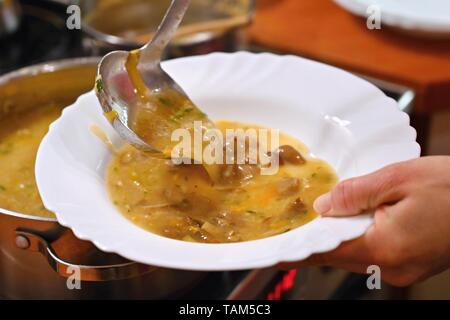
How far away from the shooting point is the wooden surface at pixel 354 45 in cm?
165

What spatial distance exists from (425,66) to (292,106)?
0.64 m

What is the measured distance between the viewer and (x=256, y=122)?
1.23 m

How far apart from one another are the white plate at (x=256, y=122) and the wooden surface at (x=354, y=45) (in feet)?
1.70

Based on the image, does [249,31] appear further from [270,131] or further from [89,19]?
[270,131]

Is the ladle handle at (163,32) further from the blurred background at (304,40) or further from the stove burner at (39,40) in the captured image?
the stove burner at (39,40)

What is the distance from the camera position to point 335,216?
90 cm

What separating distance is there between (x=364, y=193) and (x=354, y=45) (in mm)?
970

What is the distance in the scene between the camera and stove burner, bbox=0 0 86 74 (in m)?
1.75

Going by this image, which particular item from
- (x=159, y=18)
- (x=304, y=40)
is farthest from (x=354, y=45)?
(x=159, y=18)

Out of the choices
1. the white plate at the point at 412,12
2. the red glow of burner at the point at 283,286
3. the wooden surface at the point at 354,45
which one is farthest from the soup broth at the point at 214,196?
the white plate at the point at 412,12

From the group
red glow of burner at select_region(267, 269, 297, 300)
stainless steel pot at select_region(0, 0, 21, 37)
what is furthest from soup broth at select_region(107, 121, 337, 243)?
stainless steel pot at select_region(0, 0, 21, 37)

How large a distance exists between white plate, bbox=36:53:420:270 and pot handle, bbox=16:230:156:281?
0.30 ft

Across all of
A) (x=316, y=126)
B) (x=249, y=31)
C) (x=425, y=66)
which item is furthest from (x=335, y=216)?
(x=249, y=31)
